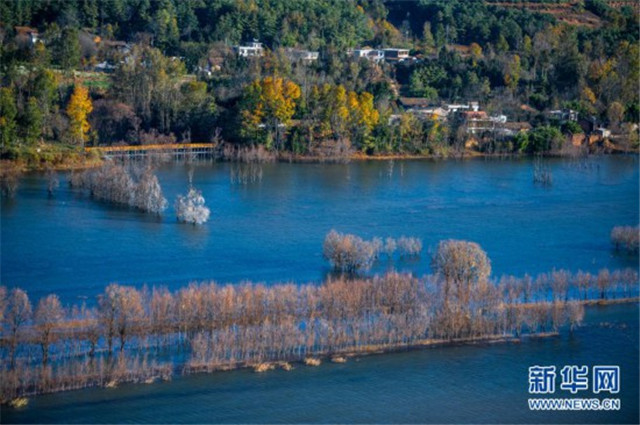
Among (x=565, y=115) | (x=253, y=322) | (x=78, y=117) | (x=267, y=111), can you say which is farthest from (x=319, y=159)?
(x=253, y=322)

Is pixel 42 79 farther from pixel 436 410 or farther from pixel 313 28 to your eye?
pixel 436 410

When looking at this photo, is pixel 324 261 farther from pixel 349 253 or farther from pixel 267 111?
pixel 267 111

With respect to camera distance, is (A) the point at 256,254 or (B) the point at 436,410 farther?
(A) the point at 256,254

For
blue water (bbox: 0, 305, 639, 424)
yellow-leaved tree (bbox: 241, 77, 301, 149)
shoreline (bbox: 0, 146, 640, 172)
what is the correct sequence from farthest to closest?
1. yellow-leaved tree (bbox: 241, 77, 301, 149)
2. shoreline (bbox: 0, 146, 640, 172)
3. blue water (bbox: 0, 305, 639, 424)

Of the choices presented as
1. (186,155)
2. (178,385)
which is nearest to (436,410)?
(178,385)

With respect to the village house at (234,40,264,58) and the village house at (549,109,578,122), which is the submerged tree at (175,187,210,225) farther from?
the village house at (234,40,264,58)

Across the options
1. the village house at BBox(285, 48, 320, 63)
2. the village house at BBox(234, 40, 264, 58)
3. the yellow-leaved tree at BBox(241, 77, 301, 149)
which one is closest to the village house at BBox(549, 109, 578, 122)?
the village house at BBox(285, 48, 320, 63)

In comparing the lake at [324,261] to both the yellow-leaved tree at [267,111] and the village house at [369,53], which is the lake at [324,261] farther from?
the village house at [369,53]
